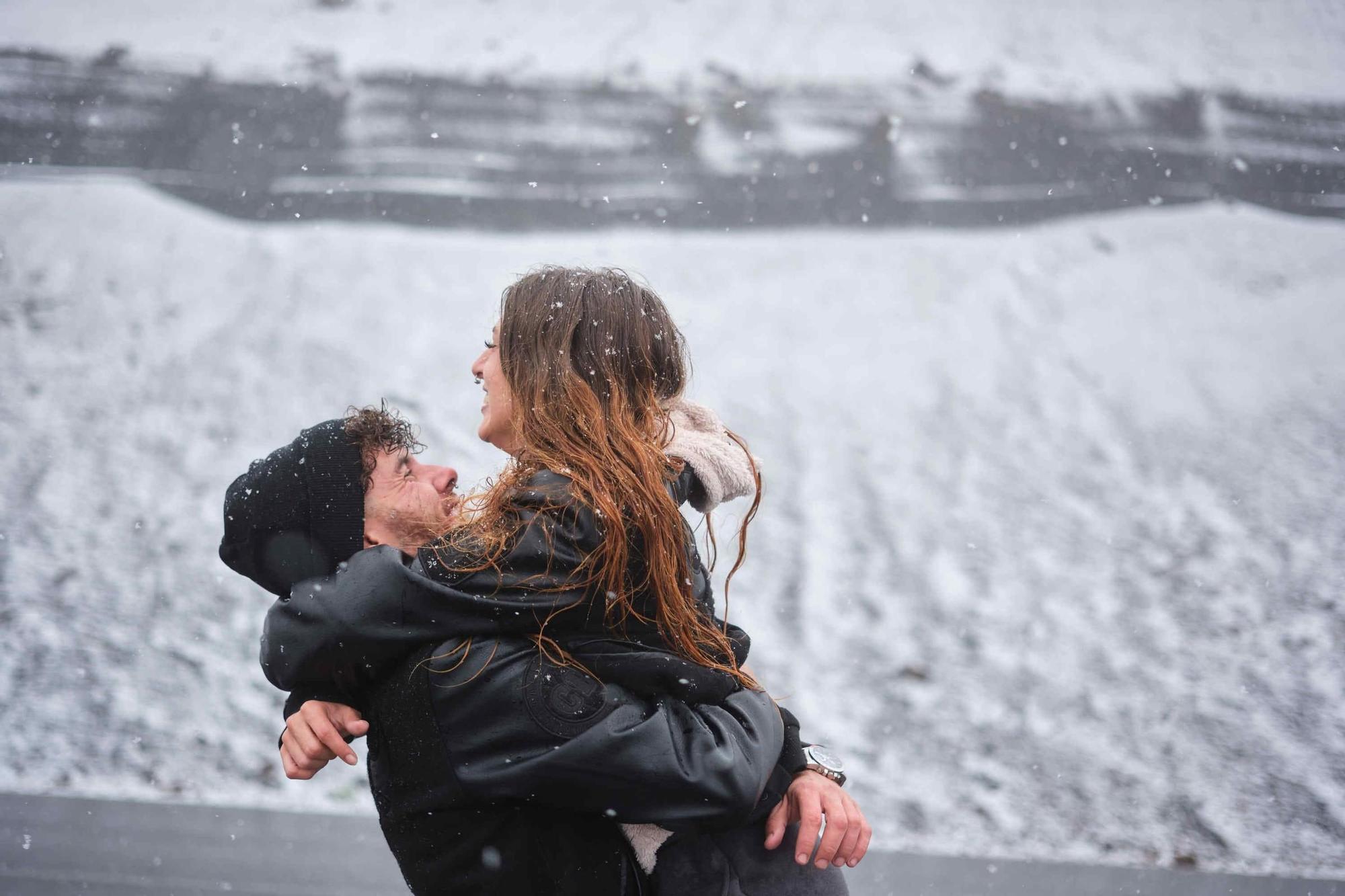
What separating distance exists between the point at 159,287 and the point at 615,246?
169 cm

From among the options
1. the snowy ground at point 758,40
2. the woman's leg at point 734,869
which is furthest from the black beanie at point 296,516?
the snowy ground at point 758,40

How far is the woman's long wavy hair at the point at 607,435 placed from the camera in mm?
1015

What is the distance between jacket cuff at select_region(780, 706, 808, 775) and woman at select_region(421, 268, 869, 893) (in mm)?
54

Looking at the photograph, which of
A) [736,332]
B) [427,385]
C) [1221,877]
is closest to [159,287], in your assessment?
[427,385]

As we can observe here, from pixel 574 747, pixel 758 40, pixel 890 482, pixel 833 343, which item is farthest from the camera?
pixel 758 40

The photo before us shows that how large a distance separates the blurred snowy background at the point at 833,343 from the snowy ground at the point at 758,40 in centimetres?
2

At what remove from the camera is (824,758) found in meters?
1.17

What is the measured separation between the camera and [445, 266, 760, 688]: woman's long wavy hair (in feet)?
3.33

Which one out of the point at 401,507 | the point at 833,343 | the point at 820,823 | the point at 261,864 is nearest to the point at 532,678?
the point at 401,507

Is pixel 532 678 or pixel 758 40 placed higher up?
pixel 758 40

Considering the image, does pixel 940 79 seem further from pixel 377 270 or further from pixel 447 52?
pixel 377 270

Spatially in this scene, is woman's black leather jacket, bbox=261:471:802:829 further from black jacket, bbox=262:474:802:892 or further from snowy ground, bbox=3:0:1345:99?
snowy ground, bbox=3:0:1345:99

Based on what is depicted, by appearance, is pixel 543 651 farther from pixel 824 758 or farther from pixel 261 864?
pixel 261 864

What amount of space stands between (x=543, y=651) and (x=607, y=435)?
0.25 meters
